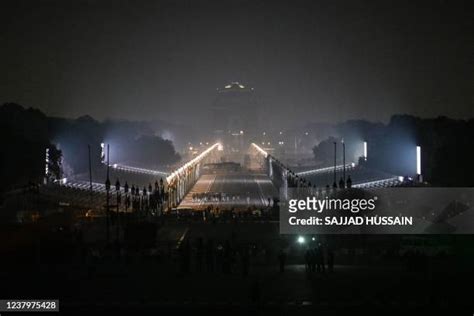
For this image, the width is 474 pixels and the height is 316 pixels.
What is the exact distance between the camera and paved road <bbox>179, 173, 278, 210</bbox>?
49.3m

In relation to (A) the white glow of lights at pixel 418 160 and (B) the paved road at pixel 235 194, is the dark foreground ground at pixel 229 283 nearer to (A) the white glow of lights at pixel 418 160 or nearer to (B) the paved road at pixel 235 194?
(B) the paved road at pixel 235 194

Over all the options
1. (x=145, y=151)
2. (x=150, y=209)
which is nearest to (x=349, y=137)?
(x=145, y=151)

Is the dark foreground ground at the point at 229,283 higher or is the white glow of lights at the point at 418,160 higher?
the white glow of lights at the point at 418,160

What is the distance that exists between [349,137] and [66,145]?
2104 inches

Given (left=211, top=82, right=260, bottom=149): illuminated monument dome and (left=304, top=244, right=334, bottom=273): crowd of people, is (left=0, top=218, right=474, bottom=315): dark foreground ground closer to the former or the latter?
(left=304, top=244, right=334, bottom=273): crowd of people

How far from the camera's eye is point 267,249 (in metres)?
25.1

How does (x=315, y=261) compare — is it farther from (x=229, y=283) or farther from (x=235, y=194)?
(x=235, y=194)

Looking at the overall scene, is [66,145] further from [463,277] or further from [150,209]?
[463,277]

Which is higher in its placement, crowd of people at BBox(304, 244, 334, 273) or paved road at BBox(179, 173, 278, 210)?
paved road at BBox(179, 173, 278, 210)

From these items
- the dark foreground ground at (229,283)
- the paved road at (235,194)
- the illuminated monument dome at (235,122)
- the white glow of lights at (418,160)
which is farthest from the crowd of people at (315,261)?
the illuminated monument dome at (235,122)

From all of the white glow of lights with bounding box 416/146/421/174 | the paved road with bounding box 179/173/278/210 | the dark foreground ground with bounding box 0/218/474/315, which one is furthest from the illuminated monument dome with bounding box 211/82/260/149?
the dark foreground ground with bounding box 0/218/474/315

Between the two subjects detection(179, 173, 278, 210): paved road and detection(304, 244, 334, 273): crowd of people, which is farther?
detection(179, 173, 278, 210): paved road

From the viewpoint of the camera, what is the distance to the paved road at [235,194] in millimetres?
49281

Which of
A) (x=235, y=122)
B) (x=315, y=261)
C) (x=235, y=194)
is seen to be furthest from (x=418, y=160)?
(x=235, y=122)
